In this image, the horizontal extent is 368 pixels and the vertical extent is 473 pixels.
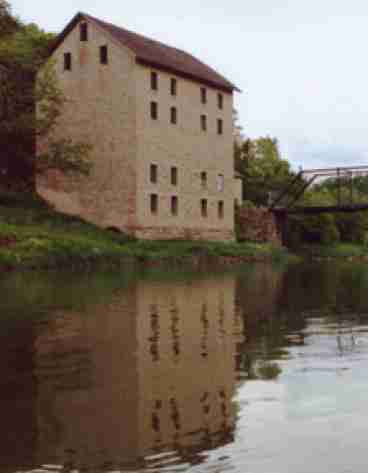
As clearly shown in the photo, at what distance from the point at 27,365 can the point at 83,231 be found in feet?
110

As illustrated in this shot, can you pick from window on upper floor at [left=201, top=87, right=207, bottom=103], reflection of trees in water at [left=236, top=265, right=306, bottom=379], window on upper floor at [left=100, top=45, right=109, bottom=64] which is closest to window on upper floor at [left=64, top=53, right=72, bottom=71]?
window on upper floor at [left=100, top=45, right=109, bottom=64]

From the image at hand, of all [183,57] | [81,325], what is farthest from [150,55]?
[81,325]

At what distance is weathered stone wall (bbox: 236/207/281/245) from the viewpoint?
2272 inches

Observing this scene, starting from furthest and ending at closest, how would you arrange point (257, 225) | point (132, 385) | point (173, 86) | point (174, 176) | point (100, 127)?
point (257, 225) < point (174, 176) < point (173, 86) < point (100, 127) < point (132, 385)

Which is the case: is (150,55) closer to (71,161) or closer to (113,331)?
(71,161)

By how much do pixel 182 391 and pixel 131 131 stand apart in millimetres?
39849

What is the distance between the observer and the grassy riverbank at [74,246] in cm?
3325

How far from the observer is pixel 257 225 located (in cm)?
5822

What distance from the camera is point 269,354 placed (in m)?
9.69

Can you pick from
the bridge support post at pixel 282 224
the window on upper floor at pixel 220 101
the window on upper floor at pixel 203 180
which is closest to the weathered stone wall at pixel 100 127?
the window on upper floor at pixel 203 180

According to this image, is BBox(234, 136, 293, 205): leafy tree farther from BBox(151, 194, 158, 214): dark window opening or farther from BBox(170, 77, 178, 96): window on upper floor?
BBox(151, 194, 158, 214): dark window opening

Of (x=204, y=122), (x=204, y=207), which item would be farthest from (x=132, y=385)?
(x=204, y=122)

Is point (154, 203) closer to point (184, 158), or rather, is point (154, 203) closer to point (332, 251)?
point (184, 158)

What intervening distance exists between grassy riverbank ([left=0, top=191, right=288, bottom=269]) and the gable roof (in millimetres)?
10998
